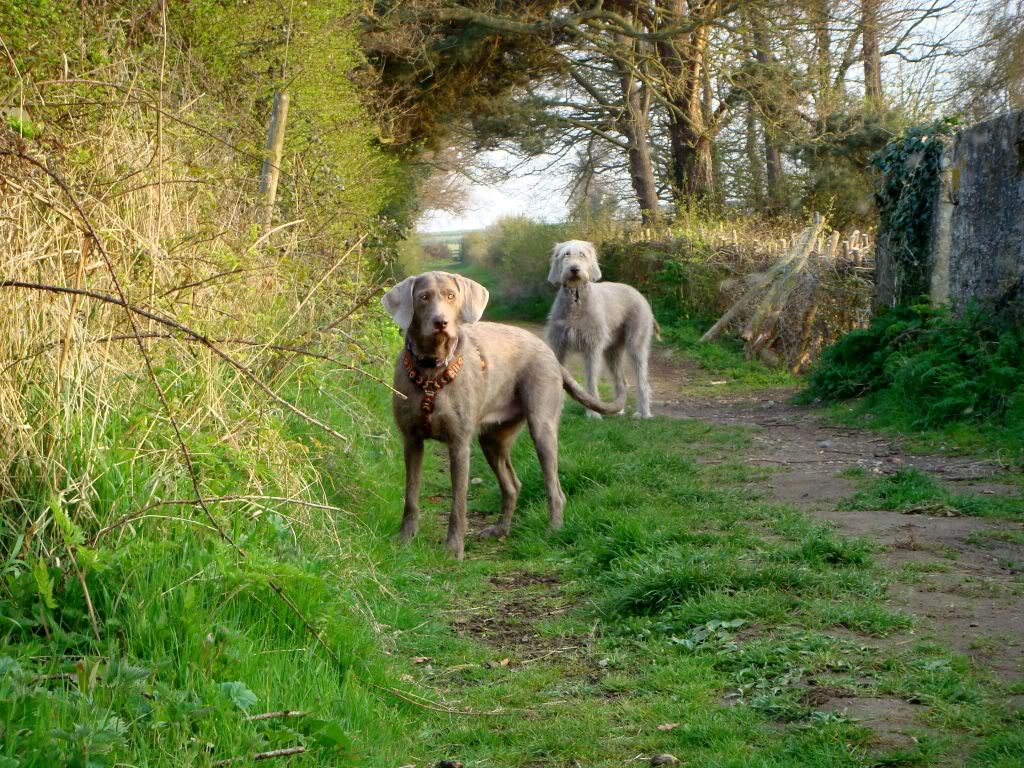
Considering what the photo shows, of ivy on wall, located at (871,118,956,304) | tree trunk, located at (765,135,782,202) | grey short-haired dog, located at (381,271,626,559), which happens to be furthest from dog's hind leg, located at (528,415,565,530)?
tree trunk, located at (765,135,782,202)

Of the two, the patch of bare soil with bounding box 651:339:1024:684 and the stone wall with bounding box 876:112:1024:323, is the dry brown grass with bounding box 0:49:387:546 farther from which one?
the stone wall with bounding box 876:112:1024:323

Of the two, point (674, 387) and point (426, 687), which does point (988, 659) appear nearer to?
point (426, 687)

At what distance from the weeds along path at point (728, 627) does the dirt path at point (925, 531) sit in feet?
0.05

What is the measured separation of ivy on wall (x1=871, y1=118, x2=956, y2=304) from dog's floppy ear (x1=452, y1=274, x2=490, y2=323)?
22.4ft

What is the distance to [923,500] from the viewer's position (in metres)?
6.62

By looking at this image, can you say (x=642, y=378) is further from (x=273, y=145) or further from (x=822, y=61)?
(x=822, y=61)

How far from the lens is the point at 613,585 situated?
545 centimetres

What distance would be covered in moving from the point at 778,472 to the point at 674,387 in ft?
22.7

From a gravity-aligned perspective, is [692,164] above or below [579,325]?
above

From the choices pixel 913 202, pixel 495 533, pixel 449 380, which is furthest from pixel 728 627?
pixel 913 202

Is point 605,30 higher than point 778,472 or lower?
higher

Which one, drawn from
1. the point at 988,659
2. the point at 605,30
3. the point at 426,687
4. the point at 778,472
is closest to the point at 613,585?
the point at 426,687

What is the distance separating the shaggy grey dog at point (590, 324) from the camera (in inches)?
462

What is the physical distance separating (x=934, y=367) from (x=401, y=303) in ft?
18.6
